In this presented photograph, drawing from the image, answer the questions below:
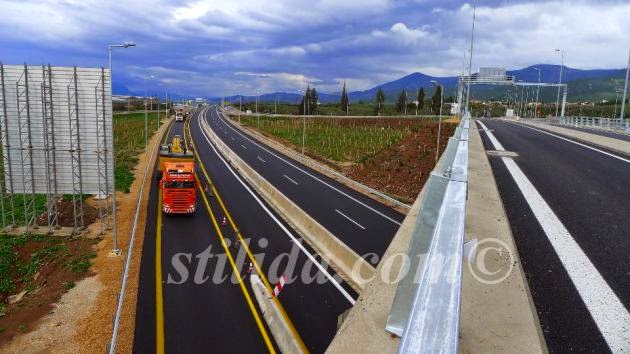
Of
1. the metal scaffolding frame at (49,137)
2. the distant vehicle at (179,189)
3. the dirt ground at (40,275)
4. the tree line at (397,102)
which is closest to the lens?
the dirt ground at (40,275)

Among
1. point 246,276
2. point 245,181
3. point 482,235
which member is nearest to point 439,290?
point 482,235

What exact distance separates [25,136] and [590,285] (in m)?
29.5

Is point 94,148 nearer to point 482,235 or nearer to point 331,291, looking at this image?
point 331,291

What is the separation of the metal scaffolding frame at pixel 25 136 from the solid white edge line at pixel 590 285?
27.0 metres

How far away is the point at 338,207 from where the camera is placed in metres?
29.7

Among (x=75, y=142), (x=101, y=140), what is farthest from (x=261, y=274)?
(x=75, y=142)

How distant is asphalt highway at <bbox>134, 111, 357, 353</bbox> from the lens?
13250mm

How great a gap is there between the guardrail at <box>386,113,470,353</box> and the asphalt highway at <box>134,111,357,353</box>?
9947mm

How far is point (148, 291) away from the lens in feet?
54.4

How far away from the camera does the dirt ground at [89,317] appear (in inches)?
532

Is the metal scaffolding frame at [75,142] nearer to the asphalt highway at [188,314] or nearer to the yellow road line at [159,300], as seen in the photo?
the yellow road line at [159,300]

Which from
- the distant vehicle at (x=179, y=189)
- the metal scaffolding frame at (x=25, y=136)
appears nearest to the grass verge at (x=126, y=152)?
the metal scaffolding frame at (x=25, y=136)

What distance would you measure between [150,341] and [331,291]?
262 inches

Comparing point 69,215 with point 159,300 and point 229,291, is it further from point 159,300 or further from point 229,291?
point 229,291
